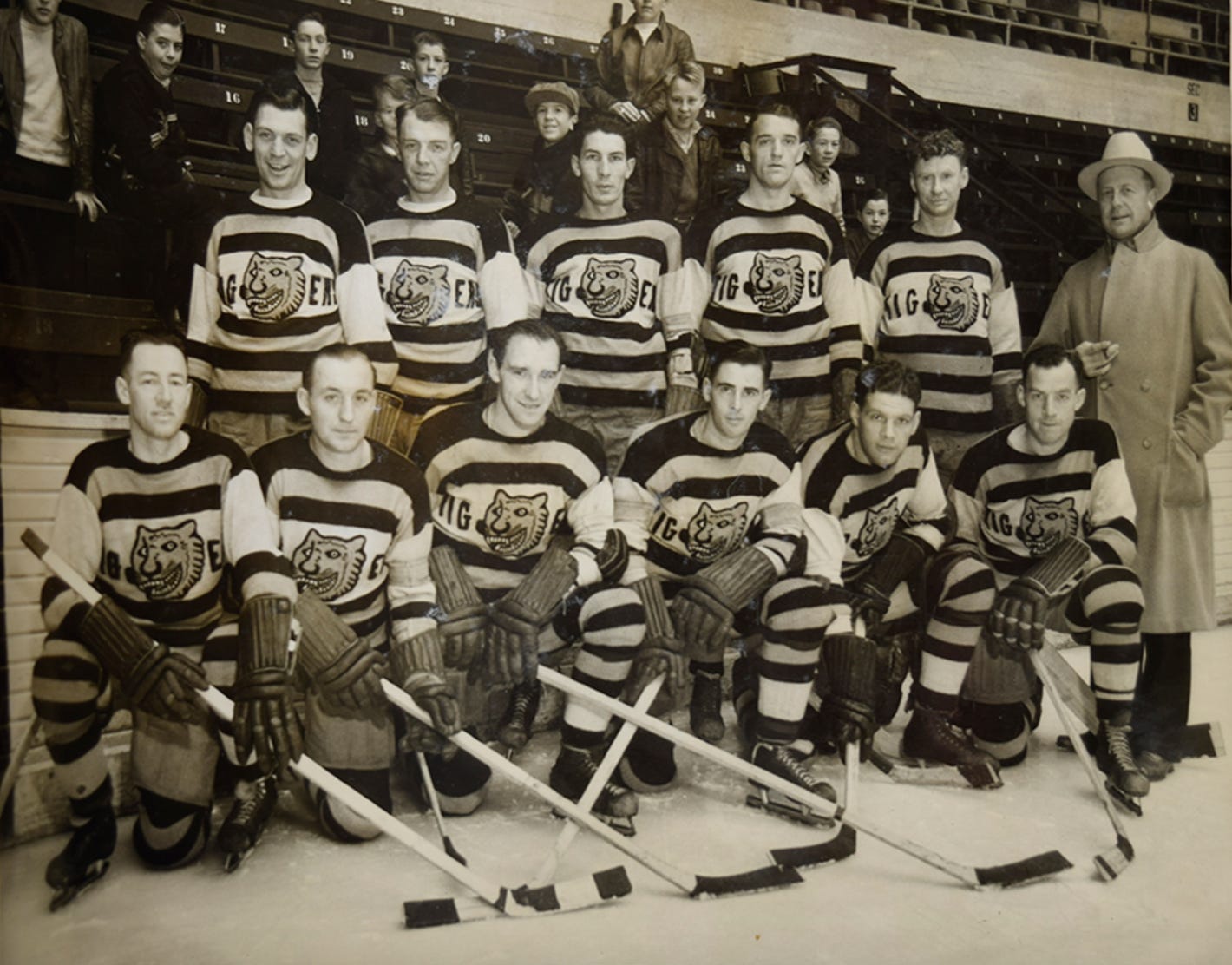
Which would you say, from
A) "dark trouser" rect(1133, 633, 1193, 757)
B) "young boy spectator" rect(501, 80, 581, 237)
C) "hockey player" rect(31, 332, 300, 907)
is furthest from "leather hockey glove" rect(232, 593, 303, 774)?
"dark trouser" rect(1133, 633, 1193, 757)

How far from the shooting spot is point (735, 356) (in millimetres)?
1979

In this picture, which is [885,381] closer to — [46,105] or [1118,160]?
[1118,160]

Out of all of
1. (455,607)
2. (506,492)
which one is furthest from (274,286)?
(455,607)

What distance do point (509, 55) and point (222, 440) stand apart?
2.76 feet

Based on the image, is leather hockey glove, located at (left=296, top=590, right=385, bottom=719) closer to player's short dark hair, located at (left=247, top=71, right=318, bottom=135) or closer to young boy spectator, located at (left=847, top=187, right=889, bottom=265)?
player's short dark hair, located at (left=247, top=71, right=318, bottom=135)

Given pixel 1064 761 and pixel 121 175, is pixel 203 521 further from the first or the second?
pixel 1064 761

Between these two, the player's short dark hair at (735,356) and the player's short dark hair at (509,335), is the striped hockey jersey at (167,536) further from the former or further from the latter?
the player's short dark hair at (735,356)

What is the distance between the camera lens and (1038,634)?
85.0 inches

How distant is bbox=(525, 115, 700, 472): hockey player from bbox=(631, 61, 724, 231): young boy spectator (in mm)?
29

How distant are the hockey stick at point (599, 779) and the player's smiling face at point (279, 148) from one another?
43.2 inches

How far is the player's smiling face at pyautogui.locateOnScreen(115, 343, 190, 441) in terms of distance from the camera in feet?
5.47

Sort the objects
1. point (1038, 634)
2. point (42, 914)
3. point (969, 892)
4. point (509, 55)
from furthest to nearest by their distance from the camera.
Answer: point (1038, 634) → point (969, 892) → point (509, 55) → point (42, 914)

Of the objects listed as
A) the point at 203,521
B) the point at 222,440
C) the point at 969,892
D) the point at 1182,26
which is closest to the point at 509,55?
the point at 222,440

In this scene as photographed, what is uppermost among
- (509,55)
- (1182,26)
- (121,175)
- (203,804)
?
(1182,26)
